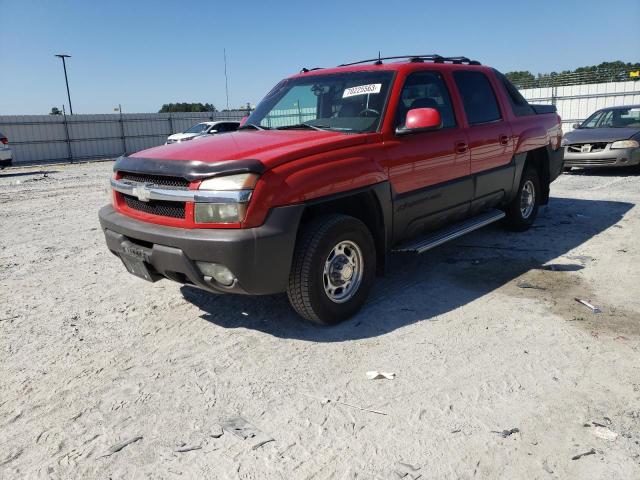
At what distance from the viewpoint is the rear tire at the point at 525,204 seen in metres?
6.18

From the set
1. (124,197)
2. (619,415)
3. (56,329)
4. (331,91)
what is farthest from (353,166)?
(56,329)

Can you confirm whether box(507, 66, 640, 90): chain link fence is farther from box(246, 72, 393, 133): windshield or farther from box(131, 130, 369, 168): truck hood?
box(131, 130, 369, 168): truck hood

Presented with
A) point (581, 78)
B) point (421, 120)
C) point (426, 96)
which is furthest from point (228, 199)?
point (581, 78)

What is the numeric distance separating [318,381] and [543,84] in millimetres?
25960

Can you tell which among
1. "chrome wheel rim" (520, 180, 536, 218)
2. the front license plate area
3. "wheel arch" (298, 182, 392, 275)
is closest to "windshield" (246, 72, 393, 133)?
"wheel arch" (298, 182, 392, 275)

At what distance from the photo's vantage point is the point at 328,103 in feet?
14.7

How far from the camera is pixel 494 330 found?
371 cm

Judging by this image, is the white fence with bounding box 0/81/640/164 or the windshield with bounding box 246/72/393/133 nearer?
the windshield with bounding box 246/72/393/133

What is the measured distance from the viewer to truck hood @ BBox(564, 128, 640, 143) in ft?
35.9

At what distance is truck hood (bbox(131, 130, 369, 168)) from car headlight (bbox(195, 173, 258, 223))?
6.0 inches

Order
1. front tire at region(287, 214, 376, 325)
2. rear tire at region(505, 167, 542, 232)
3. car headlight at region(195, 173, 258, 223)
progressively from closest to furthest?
car headlight at region(195, 173, 258, 223)
front tire at region(287, 214, 376, 325)
rear tire at region(505, 167, 542, 232)

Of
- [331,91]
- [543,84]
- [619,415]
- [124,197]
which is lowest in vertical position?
[619,415]

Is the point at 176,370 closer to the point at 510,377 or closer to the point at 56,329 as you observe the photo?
the point at 56,329

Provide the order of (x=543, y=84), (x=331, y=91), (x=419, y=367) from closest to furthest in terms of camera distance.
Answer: (x=419, y=367) < (x=331, y=91) < (x=543, y=84)
